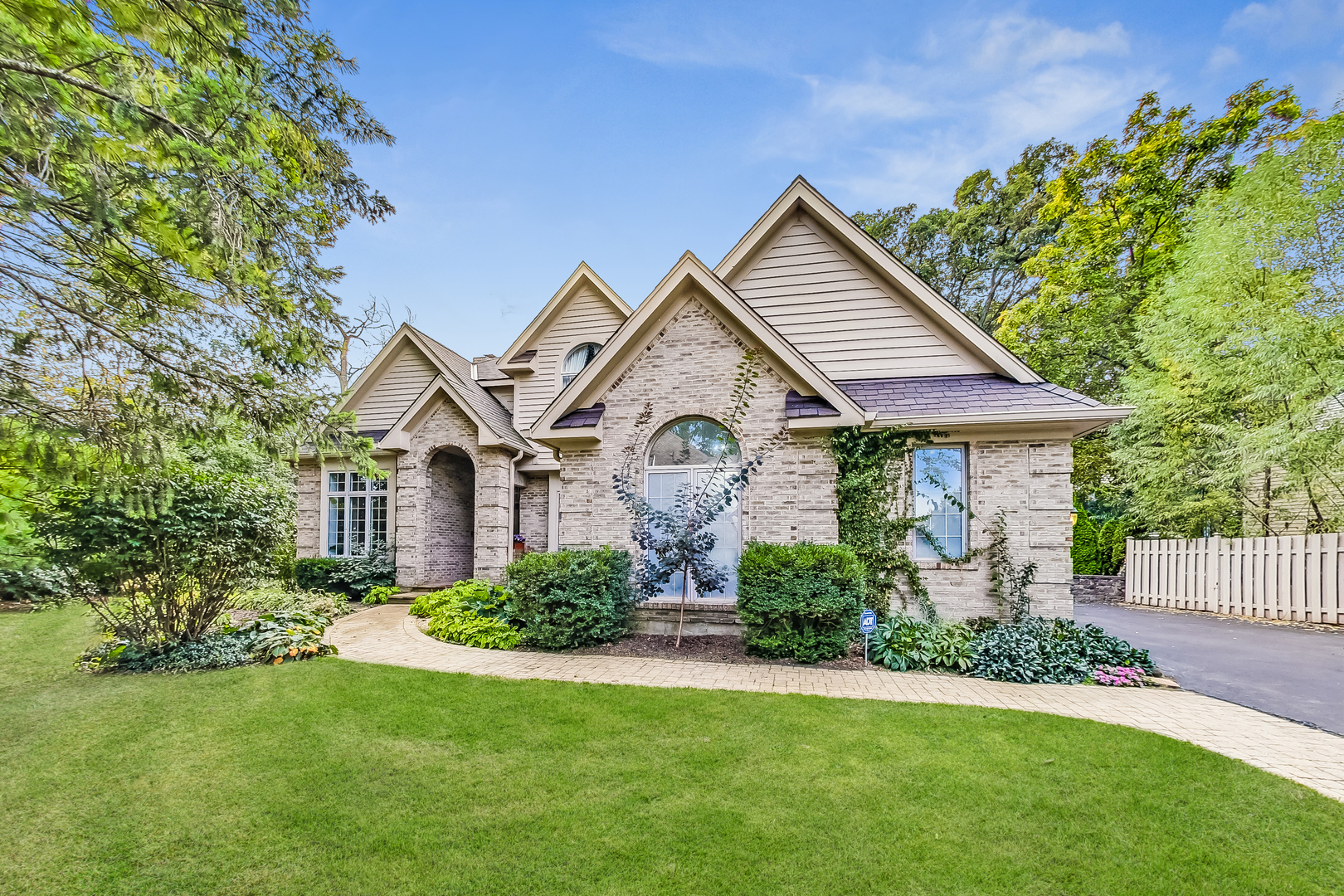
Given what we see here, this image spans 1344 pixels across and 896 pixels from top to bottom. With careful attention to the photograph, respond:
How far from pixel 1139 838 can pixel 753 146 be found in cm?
1409

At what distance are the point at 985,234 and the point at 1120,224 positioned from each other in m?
7.01

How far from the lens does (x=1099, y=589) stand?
1691cm

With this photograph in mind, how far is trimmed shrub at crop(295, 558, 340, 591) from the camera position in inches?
546

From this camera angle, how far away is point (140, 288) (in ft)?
14.4

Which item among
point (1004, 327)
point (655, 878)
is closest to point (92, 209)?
point (655, 878)

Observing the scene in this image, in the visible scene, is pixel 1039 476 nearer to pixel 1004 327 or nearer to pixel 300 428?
pixel 300 428

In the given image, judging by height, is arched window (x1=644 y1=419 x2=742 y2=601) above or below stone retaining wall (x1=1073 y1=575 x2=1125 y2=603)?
above

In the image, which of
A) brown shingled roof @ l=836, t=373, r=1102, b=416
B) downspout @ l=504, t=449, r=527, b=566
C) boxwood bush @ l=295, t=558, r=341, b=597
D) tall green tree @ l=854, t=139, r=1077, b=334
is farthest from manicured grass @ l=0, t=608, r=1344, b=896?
tall green tree @ l=854, t=139, r=1077, b=334

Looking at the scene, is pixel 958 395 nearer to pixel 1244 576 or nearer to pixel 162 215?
pixel 1244 576

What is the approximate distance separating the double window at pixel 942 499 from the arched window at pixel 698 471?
3057 millimetres

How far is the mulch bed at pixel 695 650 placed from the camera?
314 inches

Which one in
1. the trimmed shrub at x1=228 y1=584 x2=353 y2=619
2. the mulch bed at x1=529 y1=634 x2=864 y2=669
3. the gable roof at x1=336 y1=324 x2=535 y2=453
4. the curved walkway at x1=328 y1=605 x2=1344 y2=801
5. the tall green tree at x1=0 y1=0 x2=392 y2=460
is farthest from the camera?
the gable roof at x1=336 y1=324 x2=535 y2=453

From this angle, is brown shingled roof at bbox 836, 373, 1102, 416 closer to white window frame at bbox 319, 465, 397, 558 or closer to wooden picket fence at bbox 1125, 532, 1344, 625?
wooden picket fence at bbox 1125, 532, 1344, 625

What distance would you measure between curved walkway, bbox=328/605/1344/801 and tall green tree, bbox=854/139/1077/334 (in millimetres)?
20985
